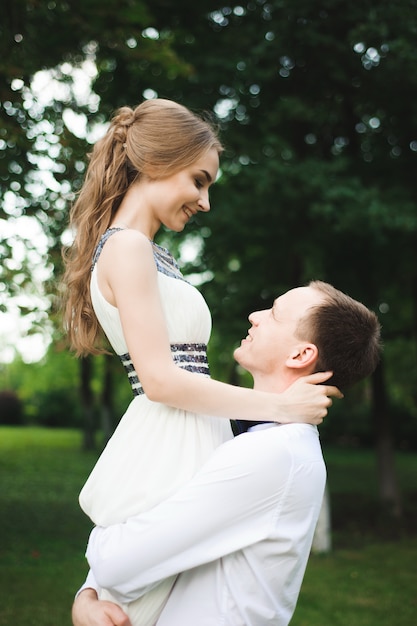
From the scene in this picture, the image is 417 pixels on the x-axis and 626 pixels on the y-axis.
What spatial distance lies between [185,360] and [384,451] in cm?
1147

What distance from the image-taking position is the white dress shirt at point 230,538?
221 cm

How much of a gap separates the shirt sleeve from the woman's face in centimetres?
90

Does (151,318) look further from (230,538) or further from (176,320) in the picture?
(230,538)

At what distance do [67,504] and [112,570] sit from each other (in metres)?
13.2

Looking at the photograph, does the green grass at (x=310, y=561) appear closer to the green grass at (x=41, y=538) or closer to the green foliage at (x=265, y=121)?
the green grass at (x=41, y=538)

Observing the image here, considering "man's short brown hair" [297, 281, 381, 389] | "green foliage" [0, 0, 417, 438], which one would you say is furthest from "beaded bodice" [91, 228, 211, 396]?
"green foliage" [0, 0, 417, 438]

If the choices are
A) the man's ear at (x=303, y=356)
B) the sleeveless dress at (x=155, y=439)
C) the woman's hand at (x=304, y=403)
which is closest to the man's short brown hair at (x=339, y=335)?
the man's ear at (x=303, y=356)

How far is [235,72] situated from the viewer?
10.4 m

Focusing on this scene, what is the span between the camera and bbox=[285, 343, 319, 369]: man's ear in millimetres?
2570

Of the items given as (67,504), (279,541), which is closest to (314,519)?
(279,541)

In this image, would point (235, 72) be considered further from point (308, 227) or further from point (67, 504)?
point (67, 504)

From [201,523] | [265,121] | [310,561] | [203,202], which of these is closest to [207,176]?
[203,202]

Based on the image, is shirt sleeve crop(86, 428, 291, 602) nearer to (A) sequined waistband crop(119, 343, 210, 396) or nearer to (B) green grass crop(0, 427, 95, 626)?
(A) sequined waistband crop(119, 343, 210, 396)

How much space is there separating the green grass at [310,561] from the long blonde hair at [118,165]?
200 inches
